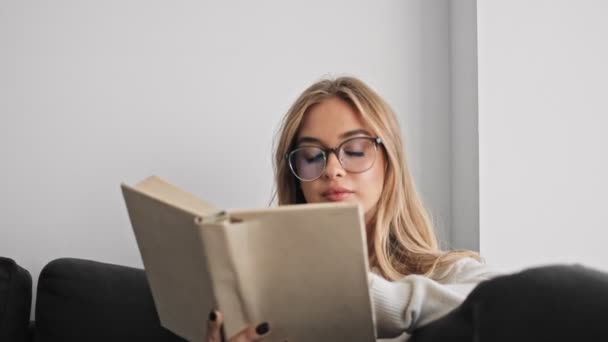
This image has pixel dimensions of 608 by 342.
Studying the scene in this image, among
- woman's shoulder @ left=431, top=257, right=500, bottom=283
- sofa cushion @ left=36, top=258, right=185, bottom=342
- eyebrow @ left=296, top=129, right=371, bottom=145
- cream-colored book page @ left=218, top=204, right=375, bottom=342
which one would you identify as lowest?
sofa cushion @ left=36, top=258, right=185, bottom=342

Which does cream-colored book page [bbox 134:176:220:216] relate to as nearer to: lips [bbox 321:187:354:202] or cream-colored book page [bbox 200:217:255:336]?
cream-colored book page [bbox 200:217:255:336]

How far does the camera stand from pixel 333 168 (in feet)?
4.59

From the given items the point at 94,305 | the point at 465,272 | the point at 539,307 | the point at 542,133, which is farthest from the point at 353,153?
the point at 539,307

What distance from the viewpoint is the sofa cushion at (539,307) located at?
0.58 m

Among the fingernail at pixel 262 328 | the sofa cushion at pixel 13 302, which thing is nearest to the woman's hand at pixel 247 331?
the fingernail at pixel 262 328

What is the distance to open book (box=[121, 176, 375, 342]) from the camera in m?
0.83

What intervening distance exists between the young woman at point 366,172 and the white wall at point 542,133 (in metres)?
0.19

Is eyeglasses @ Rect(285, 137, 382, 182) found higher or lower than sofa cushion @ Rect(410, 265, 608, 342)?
higher

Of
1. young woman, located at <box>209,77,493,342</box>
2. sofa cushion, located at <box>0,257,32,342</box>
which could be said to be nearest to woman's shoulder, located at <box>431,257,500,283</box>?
young woman, located at <box>209,77,493,342</box>

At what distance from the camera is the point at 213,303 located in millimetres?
934

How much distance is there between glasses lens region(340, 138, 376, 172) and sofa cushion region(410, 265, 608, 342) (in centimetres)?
73

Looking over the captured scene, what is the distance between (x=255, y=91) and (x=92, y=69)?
0.45 metres

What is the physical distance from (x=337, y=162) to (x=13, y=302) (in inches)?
33.8

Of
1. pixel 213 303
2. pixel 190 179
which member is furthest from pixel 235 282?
pixel 190 179
